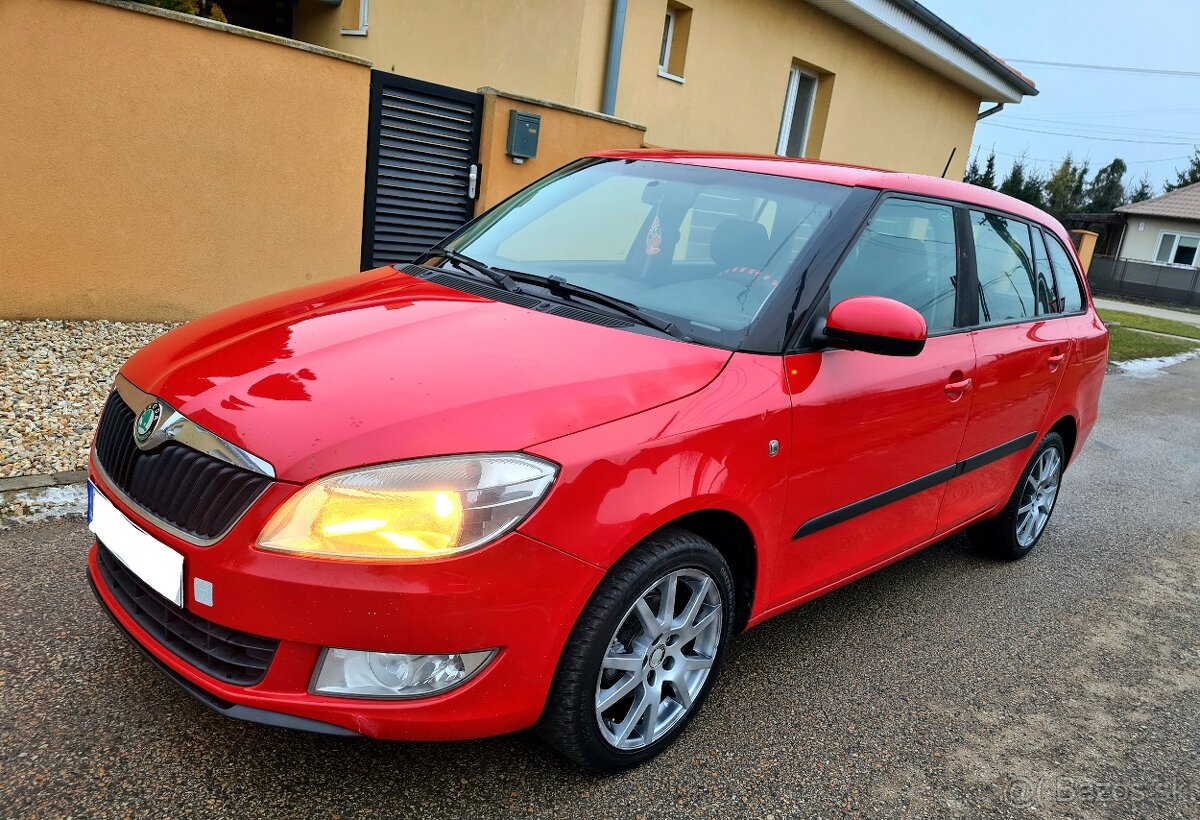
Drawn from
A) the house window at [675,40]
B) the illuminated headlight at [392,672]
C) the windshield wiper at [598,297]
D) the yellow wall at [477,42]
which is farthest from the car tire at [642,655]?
the house window at [675,40]

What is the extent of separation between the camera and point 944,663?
3332mm

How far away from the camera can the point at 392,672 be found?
200 centimetres

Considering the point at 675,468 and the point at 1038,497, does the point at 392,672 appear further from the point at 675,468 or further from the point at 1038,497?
the point at 1038,497

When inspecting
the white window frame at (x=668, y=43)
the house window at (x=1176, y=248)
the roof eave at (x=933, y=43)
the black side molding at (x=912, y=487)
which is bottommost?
the black side molding at (x=912, y=487)

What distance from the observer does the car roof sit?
3.15m

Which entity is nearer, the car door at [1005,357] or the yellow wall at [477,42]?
the car door at [1005,357]

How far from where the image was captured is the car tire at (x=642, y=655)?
2.18 meters

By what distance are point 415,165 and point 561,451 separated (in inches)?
233

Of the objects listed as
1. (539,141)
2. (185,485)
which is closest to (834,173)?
(185,485)

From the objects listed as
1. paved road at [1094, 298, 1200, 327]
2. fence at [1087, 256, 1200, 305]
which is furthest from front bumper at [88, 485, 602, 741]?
fence at [1087, 256, 1200, 305]

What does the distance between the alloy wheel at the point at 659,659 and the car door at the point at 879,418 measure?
36cm

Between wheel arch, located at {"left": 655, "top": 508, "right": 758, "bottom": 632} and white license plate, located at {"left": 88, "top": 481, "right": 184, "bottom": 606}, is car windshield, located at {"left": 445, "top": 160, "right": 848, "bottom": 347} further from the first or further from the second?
white license plate, located at {"left": 88, "top": 481, "right": 184, "bottom": 606}

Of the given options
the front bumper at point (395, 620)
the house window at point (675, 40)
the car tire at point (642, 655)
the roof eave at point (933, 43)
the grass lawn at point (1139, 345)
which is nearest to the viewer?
the front bumper at point (395, 620)

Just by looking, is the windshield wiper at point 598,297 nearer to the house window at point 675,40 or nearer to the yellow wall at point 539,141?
the yellow wall at point 539,141
